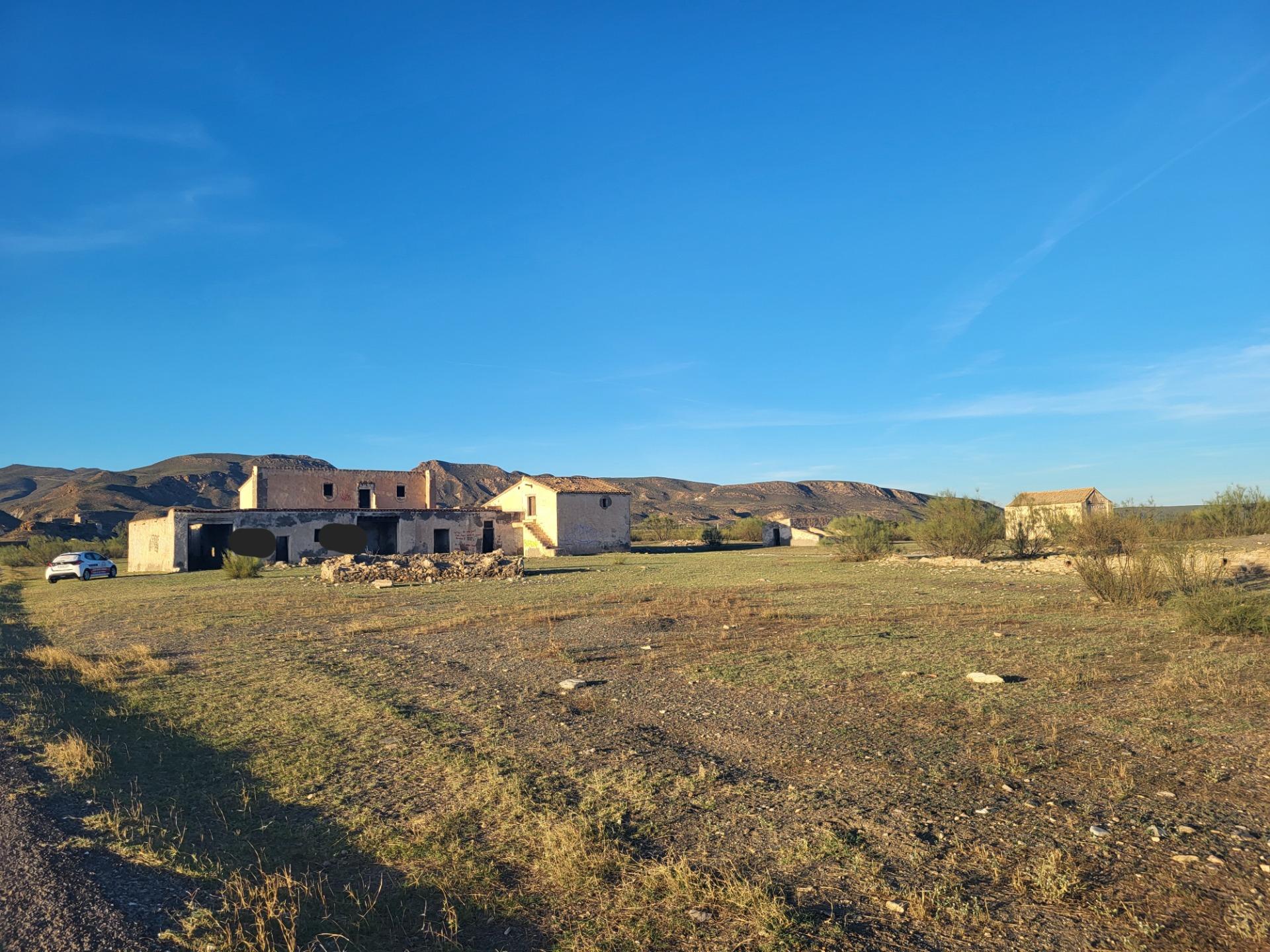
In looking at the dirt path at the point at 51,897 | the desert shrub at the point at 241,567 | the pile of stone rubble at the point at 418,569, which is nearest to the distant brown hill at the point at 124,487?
the desert shrub at the point at 241,567

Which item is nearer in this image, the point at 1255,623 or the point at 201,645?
the point at 1255,623

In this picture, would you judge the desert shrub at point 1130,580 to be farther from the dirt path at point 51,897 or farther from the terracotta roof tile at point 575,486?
the terracotta roof tile at point 575,486

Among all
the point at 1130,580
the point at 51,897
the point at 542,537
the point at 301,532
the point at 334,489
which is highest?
the point at 334,489

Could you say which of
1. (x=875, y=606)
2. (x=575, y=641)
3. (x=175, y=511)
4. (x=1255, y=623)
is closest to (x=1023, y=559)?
(x=875, y=606)

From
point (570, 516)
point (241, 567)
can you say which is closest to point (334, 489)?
point (570, 516)

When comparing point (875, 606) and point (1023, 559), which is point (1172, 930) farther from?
point (1023, 559)

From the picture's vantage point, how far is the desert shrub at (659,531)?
6781 cm

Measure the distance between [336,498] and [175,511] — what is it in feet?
45.3

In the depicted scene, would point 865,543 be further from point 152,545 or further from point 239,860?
point 152,545

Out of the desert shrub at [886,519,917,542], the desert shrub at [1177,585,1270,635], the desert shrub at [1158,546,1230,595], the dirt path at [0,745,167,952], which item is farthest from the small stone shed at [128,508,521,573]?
the desert shrub at [1177,585,1270,635]

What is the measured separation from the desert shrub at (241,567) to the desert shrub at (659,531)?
3828cm

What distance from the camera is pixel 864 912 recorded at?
401 centimetres

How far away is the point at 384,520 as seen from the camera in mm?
44750

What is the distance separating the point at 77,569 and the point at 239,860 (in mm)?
34765
